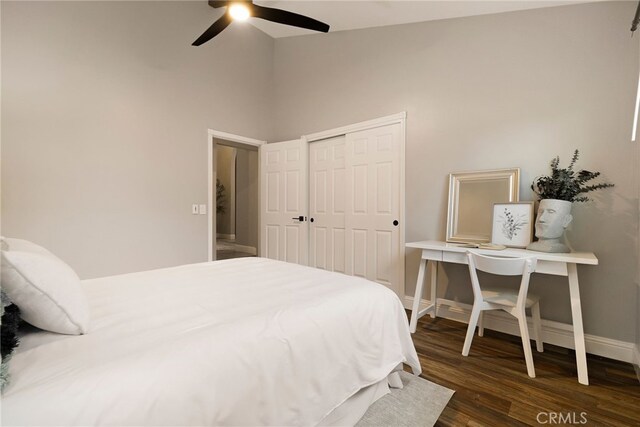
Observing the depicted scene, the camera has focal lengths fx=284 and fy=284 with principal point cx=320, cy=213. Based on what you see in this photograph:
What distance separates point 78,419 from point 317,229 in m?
3.31

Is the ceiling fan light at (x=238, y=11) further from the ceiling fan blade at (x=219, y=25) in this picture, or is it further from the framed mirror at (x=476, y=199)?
the framed mirror at (x=476, y=199)

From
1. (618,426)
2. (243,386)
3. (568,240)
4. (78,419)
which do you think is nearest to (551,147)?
(568,240)

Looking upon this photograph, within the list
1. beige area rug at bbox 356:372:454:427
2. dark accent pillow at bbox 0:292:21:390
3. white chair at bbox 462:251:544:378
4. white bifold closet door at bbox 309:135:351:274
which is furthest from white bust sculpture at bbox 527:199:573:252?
dark accent pillow at bbox 0:292:21:390

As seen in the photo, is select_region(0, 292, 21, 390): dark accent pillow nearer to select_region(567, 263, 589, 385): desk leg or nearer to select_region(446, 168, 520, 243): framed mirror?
select_region(567, 263, 589, 385): desk leg

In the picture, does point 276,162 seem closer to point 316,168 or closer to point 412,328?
point 316,168

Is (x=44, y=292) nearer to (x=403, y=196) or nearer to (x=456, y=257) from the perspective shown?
(x=456, y=257)

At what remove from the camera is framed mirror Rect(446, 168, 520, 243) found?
2467 millimetres

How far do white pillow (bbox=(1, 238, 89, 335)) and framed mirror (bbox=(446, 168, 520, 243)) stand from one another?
2718mm

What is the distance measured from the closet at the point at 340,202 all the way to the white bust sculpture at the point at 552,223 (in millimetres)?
1238

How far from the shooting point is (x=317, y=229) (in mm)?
3916

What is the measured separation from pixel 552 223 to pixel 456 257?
Answer: 70 cm

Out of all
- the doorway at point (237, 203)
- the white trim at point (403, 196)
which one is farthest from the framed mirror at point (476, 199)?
the doorway at point (237, 203)

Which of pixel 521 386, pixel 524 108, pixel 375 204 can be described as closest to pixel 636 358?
pixel 521 386

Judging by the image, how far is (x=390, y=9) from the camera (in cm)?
286
